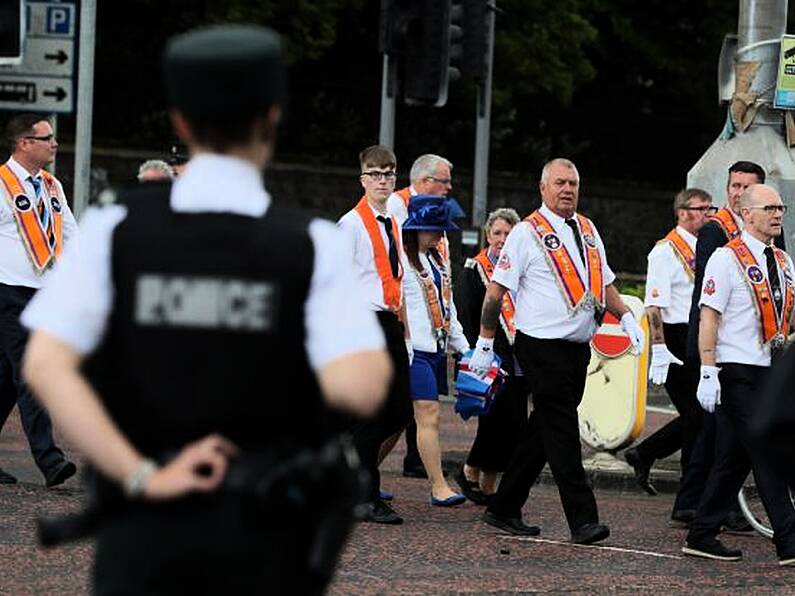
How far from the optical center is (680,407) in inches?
482

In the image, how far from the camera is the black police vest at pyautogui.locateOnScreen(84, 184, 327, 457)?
3857 mm

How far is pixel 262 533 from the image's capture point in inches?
149

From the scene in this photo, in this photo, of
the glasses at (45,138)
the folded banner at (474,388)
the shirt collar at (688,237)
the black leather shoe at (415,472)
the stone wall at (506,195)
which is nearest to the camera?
the folded banner at (474,388)

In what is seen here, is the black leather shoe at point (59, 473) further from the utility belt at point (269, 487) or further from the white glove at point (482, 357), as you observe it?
the utility belt at point (269, 487)

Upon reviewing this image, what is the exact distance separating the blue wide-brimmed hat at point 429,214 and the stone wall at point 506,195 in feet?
72.4

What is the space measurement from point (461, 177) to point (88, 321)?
34963 millimetres

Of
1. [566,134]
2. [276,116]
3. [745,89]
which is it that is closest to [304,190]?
[566,134]

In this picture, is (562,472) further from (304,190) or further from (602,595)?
(304,190)

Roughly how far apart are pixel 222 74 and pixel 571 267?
6543mm

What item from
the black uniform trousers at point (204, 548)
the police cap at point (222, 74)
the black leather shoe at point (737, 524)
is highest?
the police cap at point (222, 74)

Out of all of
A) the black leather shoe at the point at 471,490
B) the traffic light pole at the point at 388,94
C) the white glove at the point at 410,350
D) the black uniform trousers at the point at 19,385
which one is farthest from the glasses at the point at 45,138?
the traffic light pole at the point at 388,94

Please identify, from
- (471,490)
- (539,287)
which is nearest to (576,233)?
(539,287)

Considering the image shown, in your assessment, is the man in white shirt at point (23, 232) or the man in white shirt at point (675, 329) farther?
the man in white shirt at point (675, 329)

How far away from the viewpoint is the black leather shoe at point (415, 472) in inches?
526
